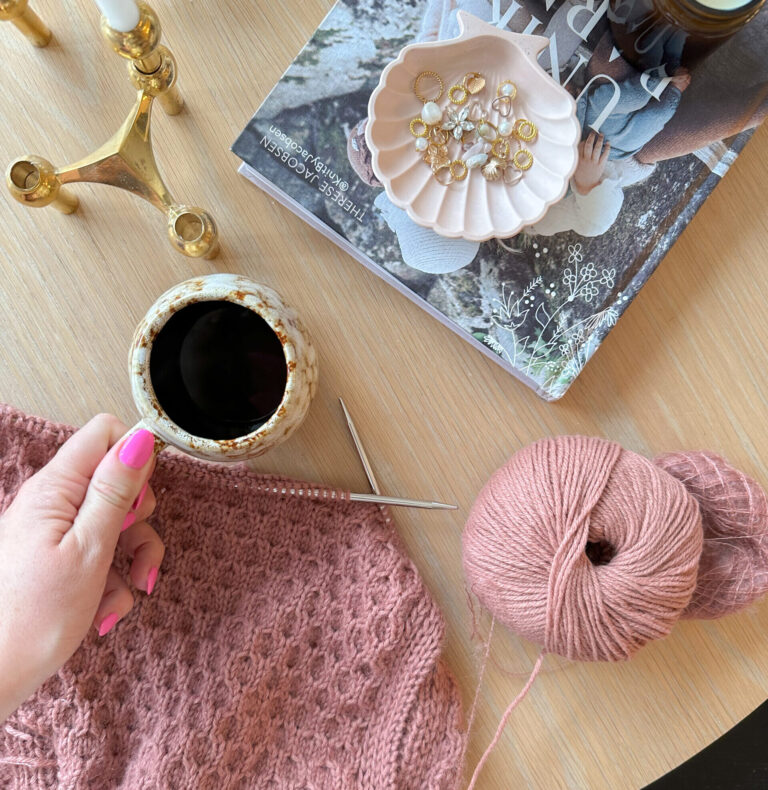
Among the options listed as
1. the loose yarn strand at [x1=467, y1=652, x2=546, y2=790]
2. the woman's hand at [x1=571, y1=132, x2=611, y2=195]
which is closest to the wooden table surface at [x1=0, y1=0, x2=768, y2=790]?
the loose yarn strand at [x1=467, y1=652, x2=546, y2=790]

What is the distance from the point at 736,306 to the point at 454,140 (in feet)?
1.02

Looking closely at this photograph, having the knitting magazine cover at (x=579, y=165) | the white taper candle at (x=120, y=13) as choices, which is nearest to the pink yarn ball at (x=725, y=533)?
the knitting magazine cover at (x=579, y=165)

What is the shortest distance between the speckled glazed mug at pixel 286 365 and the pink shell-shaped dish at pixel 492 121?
0.52 feet

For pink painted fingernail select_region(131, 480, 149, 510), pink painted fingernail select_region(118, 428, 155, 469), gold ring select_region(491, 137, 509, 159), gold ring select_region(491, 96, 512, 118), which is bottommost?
pink painted fingernail select_region(131, 480, 149, 510)

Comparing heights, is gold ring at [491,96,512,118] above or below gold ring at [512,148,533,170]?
above

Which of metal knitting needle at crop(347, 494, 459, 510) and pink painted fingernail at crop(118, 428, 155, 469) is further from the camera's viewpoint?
metal knitting needle at crop(347, 494, 459, 510)

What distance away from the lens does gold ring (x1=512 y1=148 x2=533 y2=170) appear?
0.58 meters

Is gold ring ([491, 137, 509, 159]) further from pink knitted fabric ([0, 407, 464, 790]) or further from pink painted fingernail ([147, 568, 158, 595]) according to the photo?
pink painted fingernail ([147, 568, 158, 595])

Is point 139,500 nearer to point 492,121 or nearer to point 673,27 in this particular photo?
point 492,121

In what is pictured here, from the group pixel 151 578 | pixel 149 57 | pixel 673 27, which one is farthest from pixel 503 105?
pixel 151 578

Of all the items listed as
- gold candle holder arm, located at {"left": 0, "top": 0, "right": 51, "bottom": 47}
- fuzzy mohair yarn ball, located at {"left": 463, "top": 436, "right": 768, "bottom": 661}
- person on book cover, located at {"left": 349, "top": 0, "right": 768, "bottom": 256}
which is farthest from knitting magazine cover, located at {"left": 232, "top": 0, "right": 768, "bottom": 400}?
gold candle holder arm, located at {"left": 0, "top": 0, "right": 51, "bottom": 47}

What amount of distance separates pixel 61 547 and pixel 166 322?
0.20 m

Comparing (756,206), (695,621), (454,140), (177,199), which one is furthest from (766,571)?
(177,199)

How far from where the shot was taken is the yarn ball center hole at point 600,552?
0.58m
